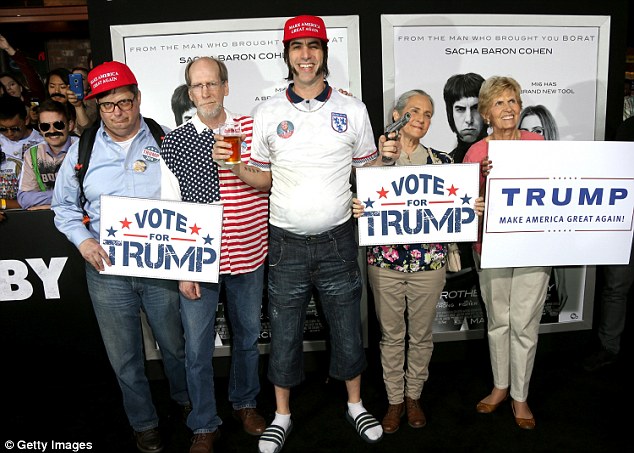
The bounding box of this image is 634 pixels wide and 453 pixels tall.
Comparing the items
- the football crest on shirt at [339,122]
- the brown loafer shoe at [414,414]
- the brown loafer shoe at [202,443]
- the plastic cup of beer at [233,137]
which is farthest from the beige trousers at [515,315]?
the brown loafer shoe at [202,443]

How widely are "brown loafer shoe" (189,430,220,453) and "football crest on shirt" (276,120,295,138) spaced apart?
60.9 inches

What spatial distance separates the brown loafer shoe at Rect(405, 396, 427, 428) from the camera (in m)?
2.54

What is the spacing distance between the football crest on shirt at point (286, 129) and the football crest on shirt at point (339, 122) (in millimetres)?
179

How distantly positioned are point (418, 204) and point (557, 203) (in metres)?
0.72

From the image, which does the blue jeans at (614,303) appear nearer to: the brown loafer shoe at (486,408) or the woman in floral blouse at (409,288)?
the brown loafer shoe at (486,408)

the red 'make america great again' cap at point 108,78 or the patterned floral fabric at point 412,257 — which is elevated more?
the red 'make america great again' cap at point 108,78

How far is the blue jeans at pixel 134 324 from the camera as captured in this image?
2.23 meters

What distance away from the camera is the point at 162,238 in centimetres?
218

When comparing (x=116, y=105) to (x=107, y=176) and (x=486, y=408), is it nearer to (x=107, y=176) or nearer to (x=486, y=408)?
(x=107, y=176)

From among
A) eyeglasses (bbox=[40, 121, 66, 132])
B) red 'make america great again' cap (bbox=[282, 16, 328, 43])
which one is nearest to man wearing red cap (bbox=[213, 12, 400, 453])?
Answer: red 'make america great again' cap (bbox=[282, 16, 328, 43])

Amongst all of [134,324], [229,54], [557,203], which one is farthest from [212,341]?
[557,203]

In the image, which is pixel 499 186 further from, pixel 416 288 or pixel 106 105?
pixel 106 105

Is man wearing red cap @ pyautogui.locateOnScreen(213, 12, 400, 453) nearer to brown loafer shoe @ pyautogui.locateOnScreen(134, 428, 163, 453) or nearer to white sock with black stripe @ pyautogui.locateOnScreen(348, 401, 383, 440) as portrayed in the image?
white sock with black stripe @ pyautogui.locateOnScreen(348, 401, 383, 440)

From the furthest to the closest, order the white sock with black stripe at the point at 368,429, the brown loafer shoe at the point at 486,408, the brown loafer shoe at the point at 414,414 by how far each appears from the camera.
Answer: the brown loafer shoe at the point at 486,408 < the brown loafer shoe at the point at 414,414 < the white sock with black stripe at the point at 368,429
